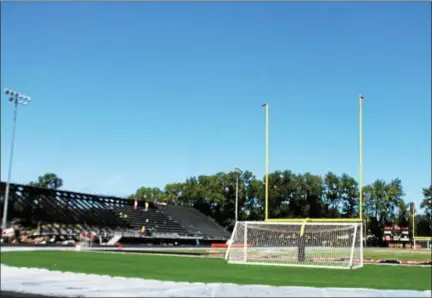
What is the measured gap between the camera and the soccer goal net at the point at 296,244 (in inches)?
717

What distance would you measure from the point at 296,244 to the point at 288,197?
448cm

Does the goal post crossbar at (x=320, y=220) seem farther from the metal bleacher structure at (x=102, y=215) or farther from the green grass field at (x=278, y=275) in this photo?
the metal bleacher structure at (x=102, y=215)

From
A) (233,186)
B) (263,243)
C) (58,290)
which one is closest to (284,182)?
(233,186)

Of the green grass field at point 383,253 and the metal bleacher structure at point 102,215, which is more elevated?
the metal bleacher structure at point 102,215

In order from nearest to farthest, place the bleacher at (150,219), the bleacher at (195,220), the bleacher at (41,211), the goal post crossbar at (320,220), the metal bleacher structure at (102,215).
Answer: the goal post crossbar at (320,220) → the bleacher at (195,220) → the metal bleacher structure at (102,215) → the bleacher at (150,219) → the bleacher at (41,211)

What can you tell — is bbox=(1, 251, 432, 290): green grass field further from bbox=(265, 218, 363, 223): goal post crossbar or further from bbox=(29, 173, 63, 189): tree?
bbox=(29, 173, 63, 189): tree

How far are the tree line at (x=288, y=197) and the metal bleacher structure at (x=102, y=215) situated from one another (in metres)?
1.08

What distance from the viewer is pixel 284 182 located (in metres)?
15.6

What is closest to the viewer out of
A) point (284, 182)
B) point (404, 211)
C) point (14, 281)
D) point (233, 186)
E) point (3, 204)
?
point (14, 281)

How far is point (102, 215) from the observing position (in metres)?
22.3

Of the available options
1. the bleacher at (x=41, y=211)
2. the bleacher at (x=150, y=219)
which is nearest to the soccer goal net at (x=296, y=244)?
the bleacher at (x=150, y=219)

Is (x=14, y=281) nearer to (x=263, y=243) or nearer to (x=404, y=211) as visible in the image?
(x=263, y=243)

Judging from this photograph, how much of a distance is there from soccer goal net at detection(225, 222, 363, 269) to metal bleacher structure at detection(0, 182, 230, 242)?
0.99 metres

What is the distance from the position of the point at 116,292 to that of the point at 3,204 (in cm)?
3222
